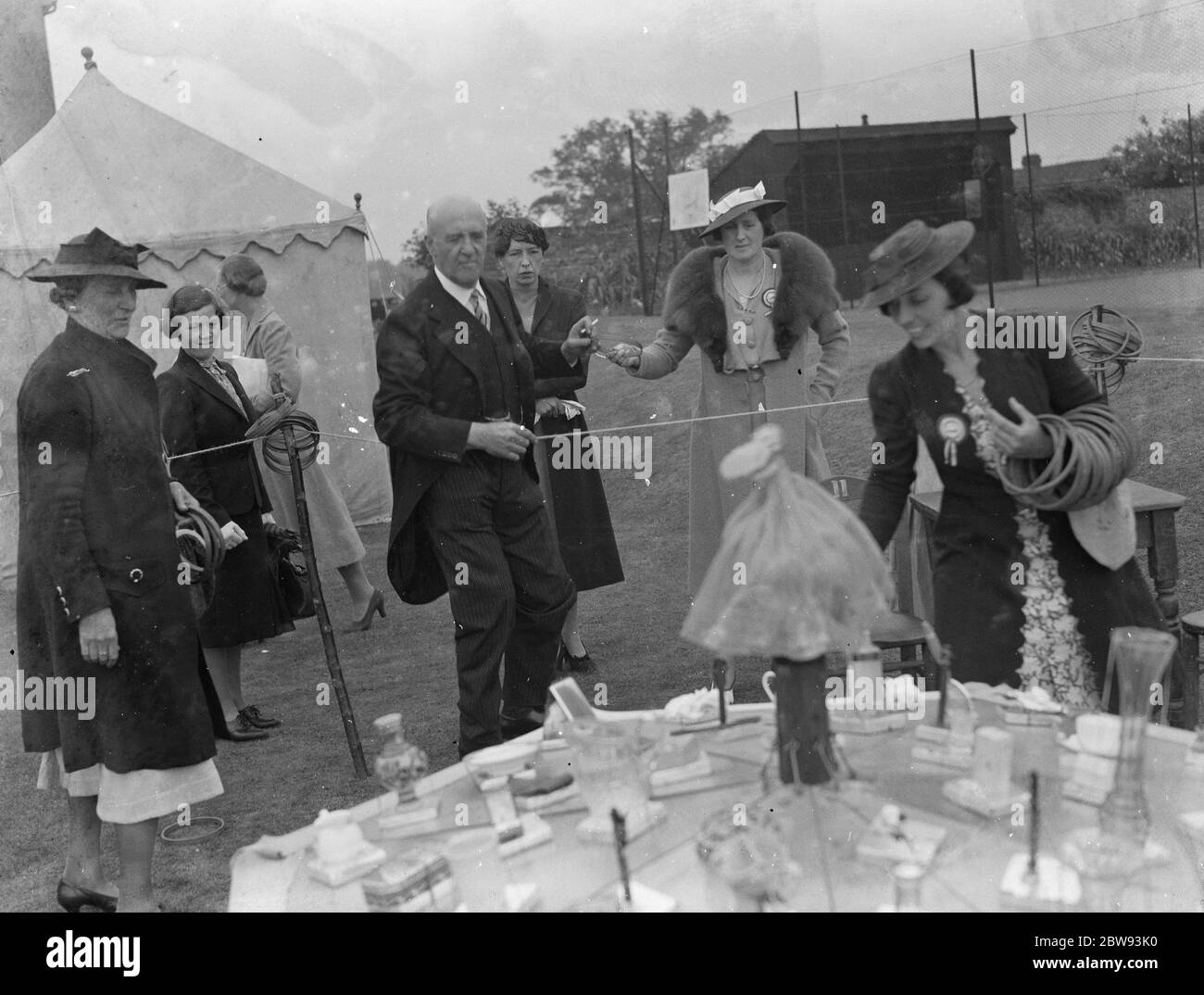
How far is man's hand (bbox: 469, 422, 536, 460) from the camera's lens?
3.30 metres

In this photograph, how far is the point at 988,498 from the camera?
8.03 ft

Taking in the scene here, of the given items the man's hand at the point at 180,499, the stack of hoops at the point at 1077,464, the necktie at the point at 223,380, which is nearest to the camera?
the stack of hoops at the point at 1077,464

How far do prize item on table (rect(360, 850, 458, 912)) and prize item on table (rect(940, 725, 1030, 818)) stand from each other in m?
0.79

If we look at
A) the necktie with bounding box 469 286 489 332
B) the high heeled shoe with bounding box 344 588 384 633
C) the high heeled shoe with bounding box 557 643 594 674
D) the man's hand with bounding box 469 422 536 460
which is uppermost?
the necktie with bounding box 469 286 489 332

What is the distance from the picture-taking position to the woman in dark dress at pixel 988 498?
7.73 feet

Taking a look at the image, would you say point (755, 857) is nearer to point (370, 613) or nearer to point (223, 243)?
point (370, 613)

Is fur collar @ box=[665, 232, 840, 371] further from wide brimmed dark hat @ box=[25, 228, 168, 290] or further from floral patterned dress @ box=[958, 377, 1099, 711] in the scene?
wide brimmed dark hat @ box=[25, 228, 168, 290]

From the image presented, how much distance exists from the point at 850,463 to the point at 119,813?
3979mm

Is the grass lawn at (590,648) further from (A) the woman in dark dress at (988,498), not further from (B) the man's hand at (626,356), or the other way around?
(B) the man's hand at (626,356)

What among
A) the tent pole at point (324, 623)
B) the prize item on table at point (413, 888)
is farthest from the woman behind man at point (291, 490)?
the prize item on table at point (413, 888)

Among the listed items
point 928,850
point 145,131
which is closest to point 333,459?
point 145,131

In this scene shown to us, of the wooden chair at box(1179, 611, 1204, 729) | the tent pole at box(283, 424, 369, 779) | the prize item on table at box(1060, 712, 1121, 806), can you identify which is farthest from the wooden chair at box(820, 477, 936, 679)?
the tent pole at box(283, 424, 369, 779)

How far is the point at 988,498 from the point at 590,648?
8.89 ft

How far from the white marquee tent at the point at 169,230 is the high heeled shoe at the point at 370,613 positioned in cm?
88
